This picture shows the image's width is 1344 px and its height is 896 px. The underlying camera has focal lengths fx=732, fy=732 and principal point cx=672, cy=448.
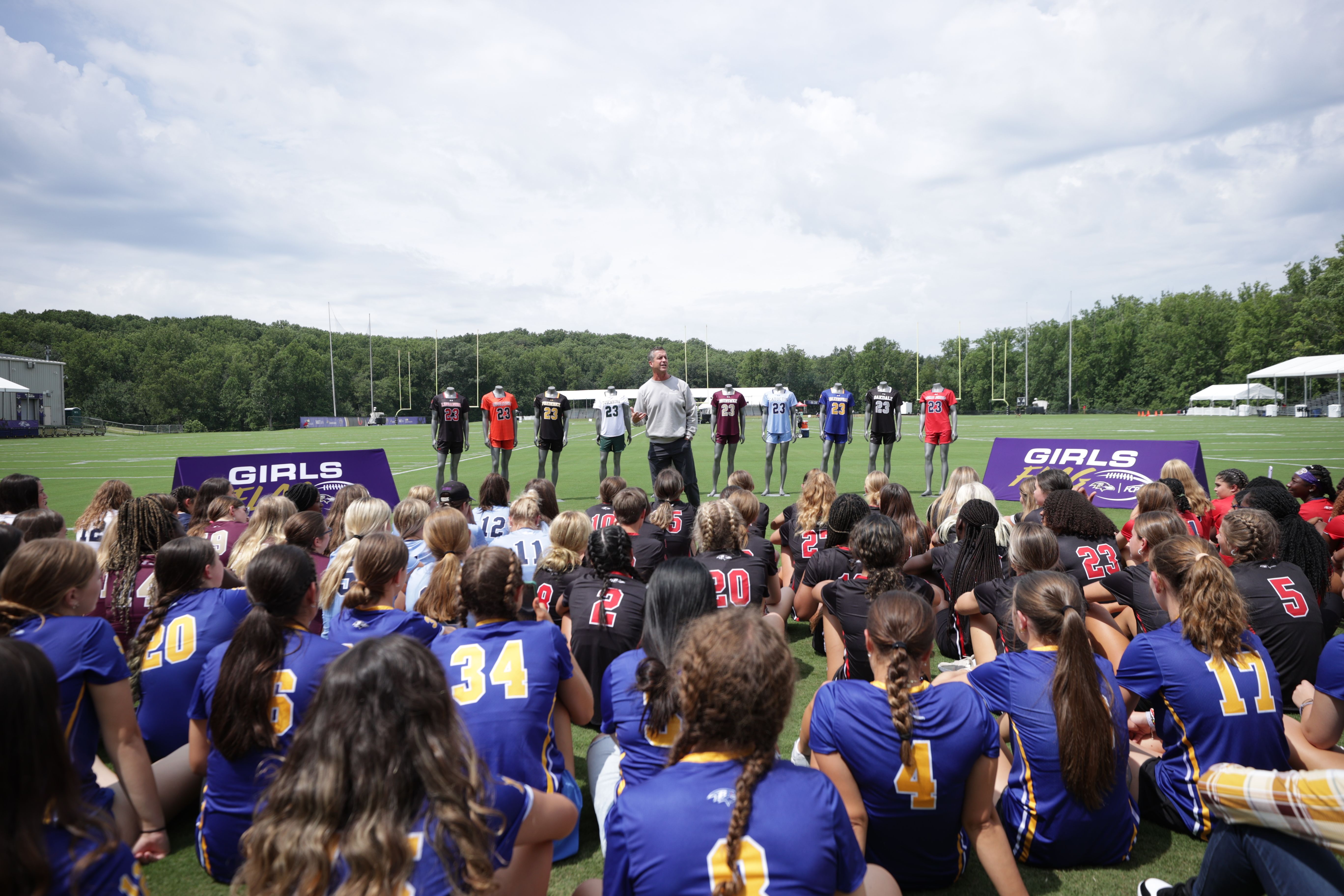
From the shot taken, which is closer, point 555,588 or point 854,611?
point 854,611

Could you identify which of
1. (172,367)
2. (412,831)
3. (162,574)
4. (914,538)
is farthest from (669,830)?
(172,367)

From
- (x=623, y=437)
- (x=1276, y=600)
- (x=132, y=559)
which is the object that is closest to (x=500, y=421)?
(x=623, y=437)

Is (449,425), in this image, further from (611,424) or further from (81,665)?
(81,665)

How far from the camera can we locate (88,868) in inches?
62.5

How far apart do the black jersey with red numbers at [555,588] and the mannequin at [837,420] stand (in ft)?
34.6

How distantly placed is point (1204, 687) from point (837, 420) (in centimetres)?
1184

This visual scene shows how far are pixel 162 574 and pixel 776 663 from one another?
3.26 m

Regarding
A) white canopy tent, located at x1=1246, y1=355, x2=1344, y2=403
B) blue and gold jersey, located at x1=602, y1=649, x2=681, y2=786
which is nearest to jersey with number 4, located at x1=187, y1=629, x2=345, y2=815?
blue and gold jersey, located at x1=602, y1=649, x2=681, y2=786

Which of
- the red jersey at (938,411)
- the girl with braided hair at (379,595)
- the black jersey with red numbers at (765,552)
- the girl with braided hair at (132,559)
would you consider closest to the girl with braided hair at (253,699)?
the girl with braided hair at (379,595)

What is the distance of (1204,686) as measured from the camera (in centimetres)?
305

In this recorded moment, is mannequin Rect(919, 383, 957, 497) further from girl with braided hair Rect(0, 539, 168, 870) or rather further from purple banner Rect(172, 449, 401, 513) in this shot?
girl with braided hair Rect(0, 539, 168, 870)

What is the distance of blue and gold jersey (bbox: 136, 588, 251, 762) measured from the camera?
354 centimetres

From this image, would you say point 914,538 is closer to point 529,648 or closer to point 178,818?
point 529,648

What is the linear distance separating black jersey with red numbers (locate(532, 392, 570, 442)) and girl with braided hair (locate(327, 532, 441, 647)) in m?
11.0
